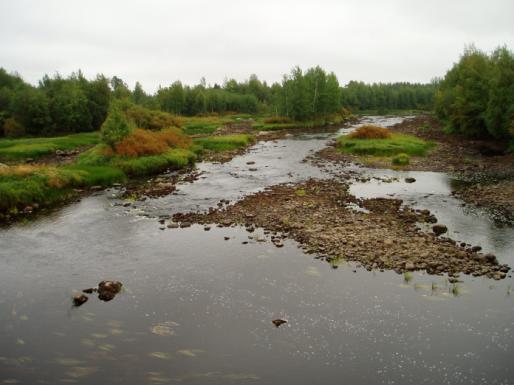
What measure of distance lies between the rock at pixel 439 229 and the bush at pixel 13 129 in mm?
92388

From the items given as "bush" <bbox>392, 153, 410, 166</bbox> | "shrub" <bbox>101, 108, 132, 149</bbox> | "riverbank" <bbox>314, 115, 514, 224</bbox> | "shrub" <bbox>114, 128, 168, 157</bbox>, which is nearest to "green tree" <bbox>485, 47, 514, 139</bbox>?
"riverbank" <bbox>314, 115, 514, 224</bbox>

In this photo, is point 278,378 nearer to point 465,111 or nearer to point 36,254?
point 36,254

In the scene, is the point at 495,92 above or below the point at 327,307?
above

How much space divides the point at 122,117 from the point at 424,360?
52.4 meters

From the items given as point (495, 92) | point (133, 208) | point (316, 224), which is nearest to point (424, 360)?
point (316, 224)

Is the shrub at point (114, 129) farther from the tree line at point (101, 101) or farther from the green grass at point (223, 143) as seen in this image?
the tree line at point (101, 101)

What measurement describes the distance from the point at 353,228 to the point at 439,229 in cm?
604

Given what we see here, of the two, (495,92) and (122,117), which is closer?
(122,117)

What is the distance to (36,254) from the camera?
1046 inches

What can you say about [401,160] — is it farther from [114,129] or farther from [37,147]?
[37,147]

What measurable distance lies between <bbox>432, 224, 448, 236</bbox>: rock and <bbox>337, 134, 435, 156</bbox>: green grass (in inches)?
1405

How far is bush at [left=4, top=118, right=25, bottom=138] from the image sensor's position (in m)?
89.5

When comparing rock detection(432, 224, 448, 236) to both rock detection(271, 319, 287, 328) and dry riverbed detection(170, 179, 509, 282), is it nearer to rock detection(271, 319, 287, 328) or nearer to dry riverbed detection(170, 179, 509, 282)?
dry riverbed detection(170, 179, 509, 282)

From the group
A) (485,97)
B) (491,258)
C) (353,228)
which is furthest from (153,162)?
(485,97)
